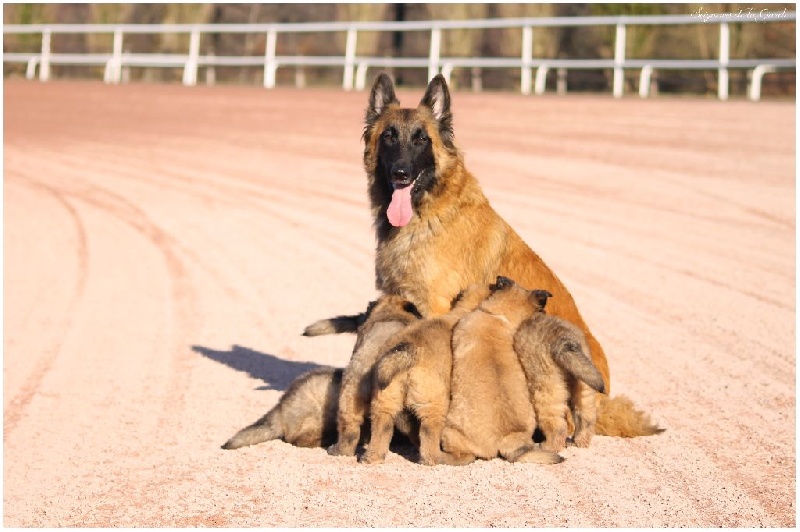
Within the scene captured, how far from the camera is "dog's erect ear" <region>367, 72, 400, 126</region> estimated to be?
9042mm

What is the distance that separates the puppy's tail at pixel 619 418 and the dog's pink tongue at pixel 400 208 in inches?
71.5

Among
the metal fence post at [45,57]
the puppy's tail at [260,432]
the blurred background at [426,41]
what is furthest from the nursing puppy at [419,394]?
the metal fence post at [45,57]

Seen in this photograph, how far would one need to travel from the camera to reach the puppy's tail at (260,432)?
7812mm

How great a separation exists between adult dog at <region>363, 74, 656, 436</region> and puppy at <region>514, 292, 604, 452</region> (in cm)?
62

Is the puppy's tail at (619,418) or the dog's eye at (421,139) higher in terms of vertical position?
the dog's eye at (421,139)

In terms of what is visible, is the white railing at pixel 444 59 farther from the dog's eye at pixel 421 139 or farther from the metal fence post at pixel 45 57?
the dog's eye at pixel 421 139

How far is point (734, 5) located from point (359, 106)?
10.0m

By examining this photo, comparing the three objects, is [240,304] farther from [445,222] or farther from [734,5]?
[734,5]

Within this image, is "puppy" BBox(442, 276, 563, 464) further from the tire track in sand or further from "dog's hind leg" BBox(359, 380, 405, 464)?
the tire track in sand

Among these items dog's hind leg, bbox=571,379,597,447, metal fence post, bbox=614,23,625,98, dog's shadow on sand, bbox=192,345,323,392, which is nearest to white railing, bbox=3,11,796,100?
metal fence post, bbox=614,23,625,98

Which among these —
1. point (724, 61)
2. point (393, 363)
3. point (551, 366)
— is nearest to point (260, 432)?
point (393, 363)

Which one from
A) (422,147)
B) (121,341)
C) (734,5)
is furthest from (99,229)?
(734,5)

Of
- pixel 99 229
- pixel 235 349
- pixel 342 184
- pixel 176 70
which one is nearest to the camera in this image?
pixel 235 349

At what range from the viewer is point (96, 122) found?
99.7ft
